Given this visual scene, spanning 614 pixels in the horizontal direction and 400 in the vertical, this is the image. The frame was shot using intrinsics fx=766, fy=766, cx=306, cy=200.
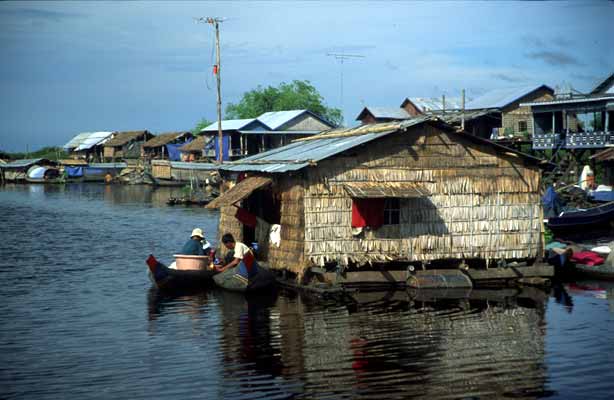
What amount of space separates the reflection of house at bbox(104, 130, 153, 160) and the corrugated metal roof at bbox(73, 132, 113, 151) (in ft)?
9.41

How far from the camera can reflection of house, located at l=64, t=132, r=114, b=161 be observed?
94.8 metres

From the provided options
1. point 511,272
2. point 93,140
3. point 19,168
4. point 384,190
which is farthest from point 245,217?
point 93,140

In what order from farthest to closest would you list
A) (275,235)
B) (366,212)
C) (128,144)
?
(128,144), (275,235), (366,212)

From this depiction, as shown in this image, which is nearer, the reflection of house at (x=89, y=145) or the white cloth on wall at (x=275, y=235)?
the white cloth on wall at (x=275, y=235)

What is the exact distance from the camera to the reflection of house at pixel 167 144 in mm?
78875

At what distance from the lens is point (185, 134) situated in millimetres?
81188

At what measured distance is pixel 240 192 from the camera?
67.8 ft

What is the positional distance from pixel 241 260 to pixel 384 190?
158 inches

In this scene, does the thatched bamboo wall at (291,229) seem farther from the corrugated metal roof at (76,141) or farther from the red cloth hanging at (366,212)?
the corrugated metal roof at (76,141)

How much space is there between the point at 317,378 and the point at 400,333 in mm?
3611

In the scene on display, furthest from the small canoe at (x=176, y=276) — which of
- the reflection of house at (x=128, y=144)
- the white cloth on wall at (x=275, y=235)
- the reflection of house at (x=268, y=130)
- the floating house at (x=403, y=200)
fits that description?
the reflection of house at (x=128, y=144)

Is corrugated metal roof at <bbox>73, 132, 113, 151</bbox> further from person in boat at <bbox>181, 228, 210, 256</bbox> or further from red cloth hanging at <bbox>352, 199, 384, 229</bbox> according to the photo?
red cloth hanging at <bbox>352, 199, 384, 229</bbox>

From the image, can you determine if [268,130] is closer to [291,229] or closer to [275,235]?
[275,235]

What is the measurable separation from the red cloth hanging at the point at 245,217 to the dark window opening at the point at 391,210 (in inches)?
170
